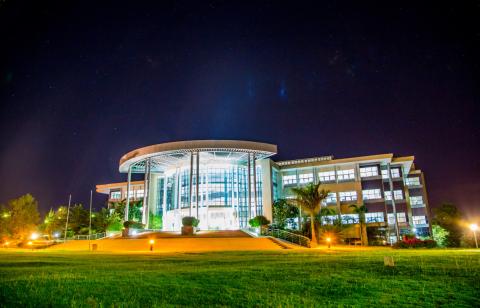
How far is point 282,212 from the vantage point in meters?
53.0

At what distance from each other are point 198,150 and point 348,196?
25.7 metres

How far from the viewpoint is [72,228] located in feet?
177

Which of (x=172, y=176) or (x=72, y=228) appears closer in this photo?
(x=72, y=228)

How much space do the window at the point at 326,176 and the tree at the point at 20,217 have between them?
156 ft

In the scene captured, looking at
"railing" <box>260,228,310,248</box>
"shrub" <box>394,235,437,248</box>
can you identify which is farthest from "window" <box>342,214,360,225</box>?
"shrub" <box>394,235,437,248</box>

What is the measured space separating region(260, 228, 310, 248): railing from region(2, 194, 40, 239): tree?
128 feet

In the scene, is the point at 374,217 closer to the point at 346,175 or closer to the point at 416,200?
the point at 346,175

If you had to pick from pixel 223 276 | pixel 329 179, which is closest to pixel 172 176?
pixel 329 179

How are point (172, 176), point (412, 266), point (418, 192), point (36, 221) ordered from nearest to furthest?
1. point (412, 266)
2. point (36, 221)
3. point (172, 176)
4. point (418, 192)

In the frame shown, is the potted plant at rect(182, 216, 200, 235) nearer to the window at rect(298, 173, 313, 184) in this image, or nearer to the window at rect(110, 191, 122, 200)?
the window at rect(298, 173, 313, 184)

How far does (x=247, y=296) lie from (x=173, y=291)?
1676 millimetres

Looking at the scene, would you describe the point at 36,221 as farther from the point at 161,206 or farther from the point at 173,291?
the point at 173,291

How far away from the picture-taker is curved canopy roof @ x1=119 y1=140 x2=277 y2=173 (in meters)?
49.8

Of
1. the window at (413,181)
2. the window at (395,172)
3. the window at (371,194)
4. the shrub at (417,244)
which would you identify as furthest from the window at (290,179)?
the shrub at (417,244)
